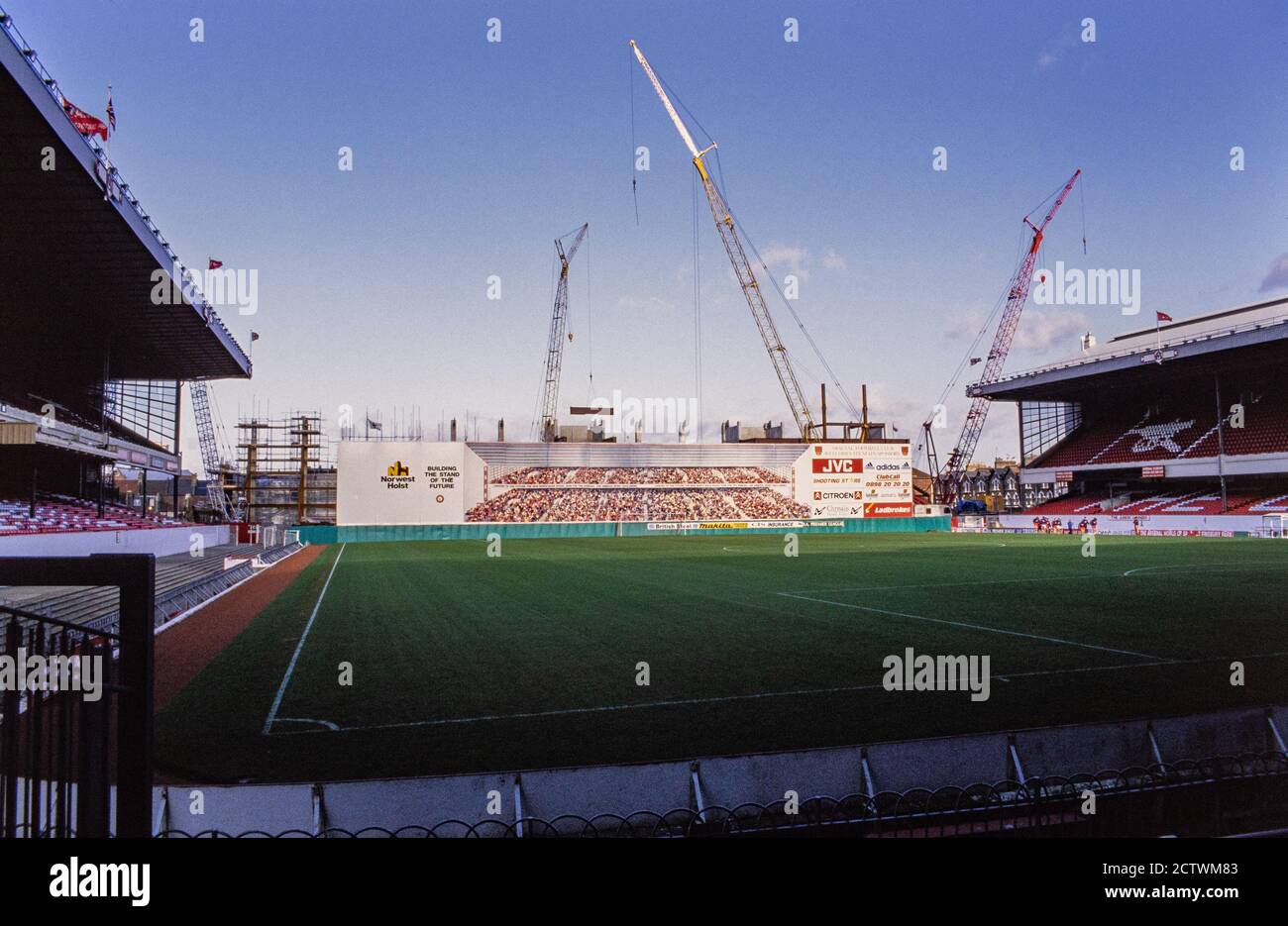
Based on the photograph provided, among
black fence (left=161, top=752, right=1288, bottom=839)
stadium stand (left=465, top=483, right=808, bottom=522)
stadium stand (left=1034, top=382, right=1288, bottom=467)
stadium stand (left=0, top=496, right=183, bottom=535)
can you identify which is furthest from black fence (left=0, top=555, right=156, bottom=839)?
stadium stand (left=1034, top=382, right=1288, bottom=467)

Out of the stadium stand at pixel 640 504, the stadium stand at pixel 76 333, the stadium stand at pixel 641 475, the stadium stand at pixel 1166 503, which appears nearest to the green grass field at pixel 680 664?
the stadium stand at pixel 76 333

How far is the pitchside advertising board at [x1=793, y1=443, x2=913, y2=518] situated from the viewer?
82938 millimetres

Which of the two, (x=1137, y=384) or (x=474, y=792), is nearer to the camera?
(x=474, y=792)

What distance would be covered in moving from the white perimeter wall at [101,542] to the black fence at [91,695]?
12458mm

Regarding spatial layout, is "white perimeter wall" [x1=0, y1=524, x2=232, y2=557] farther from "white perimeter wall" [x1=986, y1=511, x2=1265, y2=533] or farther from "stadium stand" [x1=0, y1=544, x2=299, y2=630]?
"white perimeter wall" [x1=986, y1=511, x2=1265, y2=533]

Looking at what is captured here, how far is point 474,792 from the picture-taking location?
6.76 meters

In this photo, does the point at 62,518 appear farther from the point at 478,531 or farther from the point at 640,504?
the point at 640,504

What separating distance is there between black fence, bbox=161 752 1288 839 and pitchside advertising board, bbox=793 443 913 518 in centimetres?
7684

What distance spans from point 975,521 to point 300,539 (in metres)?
60.7

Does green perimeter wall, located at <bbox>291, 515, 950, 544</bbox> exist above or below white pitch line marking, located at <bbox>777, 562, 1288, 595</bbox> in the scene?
above

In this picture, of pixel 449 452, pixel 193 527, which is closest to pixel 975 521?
pixel 449 452

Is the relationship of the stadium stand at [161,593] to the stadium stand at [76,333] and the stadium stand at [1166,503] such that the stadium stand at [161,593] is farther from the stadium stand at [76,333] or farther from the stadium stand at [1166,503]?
the stadium stand at [1166,503]

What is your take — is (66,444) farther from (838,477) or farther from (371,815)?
(838,477)

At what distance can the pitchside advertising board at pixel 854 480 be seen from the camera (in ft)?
272
